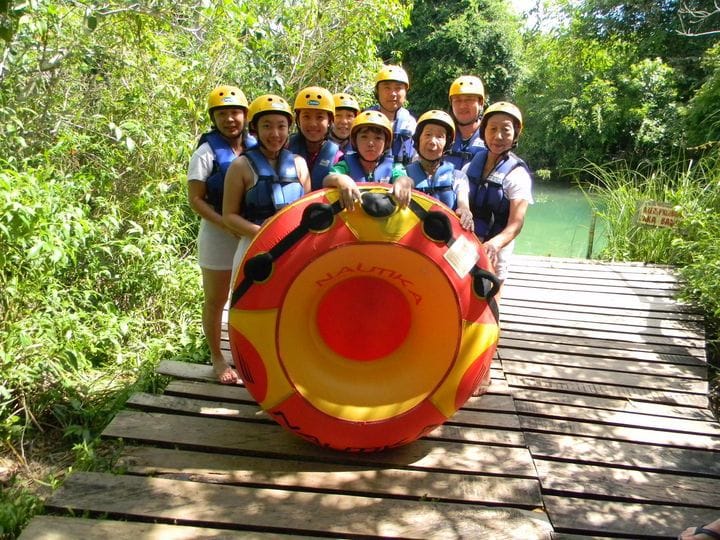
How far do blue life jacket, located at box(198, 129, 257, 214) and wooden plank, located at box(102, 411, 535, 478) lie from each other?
98 centimetres

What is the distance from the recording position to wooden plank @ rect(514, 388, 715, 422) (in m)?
2.76

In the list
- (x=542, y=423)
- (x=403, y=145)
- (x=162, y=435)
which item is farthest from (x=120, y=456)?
(x=403, y=145)

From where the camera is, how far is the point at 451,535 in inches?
71.7

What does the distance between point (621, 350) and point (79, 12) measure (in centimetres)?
426

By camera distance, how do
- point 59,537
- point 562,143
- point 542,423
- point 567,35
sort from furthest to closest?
point 567,35 < point 562,143 < point 542,423 < point 59,537

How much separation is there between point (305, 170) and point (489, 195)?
91 centimetres

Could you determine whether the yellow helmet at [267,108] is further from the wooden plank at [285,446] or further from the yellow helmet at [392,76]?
the wooden plank at [285,446]

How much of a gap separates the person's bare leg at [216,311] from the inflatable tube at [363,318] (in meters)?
0.53

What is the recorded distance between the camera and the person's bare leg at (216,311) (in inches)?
98.9

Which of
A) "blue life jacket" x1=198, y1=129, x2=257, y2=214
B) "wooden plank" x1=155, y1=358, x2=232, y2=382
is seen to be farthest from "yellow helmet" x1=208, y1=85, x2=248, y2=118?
"wooden plank" x1=155, y1=358, x2=232, y2=382

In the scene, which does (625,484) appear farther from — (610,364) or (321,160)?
(321,160)

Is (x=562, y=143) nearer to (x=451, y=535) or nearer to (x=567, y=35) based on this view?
(x=567, y=35)

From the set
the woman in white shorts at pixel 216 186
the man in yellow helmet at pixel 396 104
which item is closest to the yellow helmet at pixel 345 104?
the man in yellow helmet at pixel 396 104

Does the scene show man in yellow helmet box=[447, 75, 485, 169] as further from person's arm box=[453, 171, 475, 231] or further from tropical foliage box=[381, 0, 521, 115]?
tropical foliage box=[381, 0, 521, 115]
